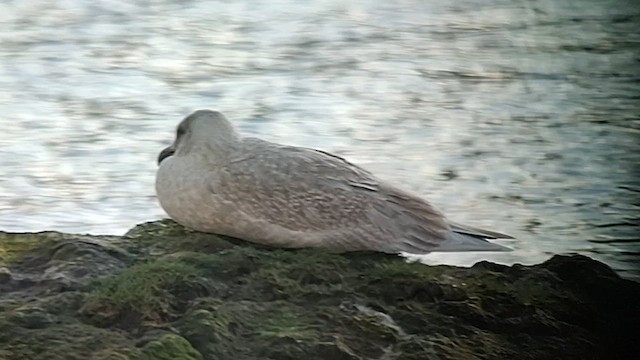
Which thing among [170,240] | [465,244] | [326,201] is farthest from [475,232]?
[170,240]

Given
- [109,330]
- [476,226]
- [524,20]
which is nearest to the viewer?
[109,330]

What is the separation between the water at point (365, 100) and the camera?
2.08 meters

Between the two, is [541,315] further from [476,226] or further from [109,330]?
[109,330]

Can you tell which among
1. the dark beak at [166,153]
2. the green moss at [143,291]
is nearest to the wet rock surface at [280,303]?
the green moss at [143,291]

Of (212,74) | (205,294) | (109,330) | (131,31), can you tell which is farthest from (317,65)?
(109,330)

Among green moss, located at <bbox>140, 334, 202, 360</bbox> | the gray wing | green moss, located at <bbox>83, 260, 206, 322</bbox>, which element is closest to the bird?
the gray wing

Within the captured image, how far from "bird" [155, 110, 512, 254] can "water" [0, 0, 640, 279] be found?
0.07m

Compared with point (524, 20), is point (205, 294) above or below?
below

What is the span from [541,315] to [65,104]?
90cm

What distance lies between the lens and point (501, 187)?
214 cm

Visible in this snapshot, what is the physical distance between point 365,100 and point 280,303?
461 millimetres

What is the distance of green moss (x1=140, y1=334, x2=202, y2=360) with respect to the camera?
1.77 meters

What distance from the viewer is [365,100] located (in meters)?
2.17

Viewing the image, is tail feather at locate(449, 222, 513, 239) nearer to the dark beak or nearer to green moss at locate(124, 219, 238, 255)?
green moss at locate(124, 219, 238, 255)
